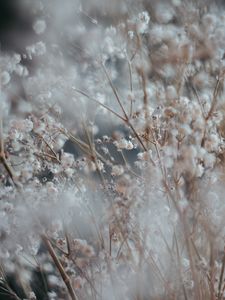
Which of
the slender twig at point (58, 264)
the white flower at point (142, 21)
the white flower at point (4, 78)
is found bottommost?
the slender twig at point (58, 264)

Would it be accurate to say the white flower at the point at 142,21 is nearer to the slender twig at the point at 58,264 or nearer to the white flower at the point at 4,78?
the white flower at the point at 4,78

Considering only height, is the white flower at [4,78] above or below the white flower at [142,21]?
below

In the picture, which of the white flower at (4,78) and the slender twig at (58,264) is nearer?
the slender twig at (58,264)

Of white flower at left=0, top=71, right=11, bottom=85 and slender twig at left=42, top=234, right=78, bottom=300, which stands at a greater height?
white flower at left=0, top=71, right=11, bottom=85

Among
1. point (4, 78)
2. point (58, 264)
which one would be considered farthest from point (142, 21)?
point (58, 264)

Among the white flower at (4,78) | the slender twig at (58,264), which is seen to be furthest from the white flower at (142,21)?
the slender twig at (58,264)

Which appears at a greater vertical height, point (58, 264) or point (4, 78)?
point (4, 78)

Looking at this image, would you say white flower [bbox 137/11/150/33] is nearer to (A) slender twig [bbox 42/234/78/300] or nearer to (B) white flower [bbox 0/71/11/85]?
(B) white flower [bbox 0/71/11/85]

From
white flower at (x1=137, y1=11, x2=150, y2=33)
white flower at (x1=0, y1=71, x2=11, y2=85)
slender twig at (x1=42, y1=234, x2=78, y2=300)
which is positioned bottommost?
slender twig at (x1=42, y1=234, x2=78, y2=300)

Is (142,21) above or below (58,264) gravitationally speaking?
above

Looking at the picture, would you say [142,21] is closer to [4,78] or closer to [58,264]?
[4,78]

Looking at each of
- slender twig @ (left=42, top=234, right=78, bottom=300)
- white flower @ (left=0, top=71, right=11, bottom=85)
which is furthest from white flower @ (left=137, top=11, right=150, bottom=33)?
slender twig @ (left=42, top=234, right=78, bottom=300)

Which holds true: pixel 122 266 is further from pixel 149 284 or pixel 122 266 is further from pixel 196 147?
pixel 196 147
